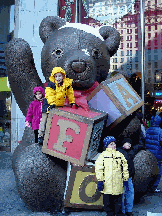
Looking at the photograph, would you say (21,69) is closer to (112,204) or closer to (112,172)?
(112,172)

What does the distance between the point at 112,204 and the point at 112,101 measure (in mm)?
1047

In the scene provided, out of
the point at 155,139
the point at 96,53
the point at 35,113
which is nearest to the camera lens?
the point at 35,113

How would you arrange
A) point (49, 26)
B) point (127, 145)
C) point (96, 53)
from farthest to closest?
1. point (49, 26)
2. point (96, 53)
3. point (127, 145)

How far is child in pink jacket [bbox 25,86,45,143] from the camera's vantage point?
2.92 m

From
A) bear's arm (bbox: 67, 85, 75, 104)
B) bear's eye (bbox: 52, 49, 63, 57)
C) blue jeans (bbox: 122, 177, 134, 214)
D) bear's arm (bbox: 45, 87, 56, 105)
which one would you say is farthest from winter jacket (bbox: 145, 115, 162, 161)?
bear's arm (bbox: 45, 87, 56, 105)

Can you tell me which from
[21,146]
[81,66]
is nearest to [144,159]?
[81,66]

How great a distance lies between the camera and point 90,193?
106 inches

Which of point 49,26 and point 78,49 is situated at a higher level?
point 49,26

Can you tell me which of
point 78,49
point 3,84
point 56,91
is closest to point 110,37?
point 78,49

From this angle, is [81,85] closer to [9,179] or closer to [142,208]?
[142,208]

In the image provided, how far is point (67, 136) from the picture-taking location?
255 cm

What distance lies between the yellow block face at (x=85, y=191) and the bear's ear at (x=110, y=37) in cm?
157

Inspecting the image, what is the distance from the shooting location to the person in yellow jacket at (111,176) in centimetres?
247

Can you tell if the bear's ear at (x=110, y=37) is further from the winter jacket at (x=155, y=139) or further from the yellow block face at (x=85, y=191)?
the yellow block face at (x=85, y=191)
